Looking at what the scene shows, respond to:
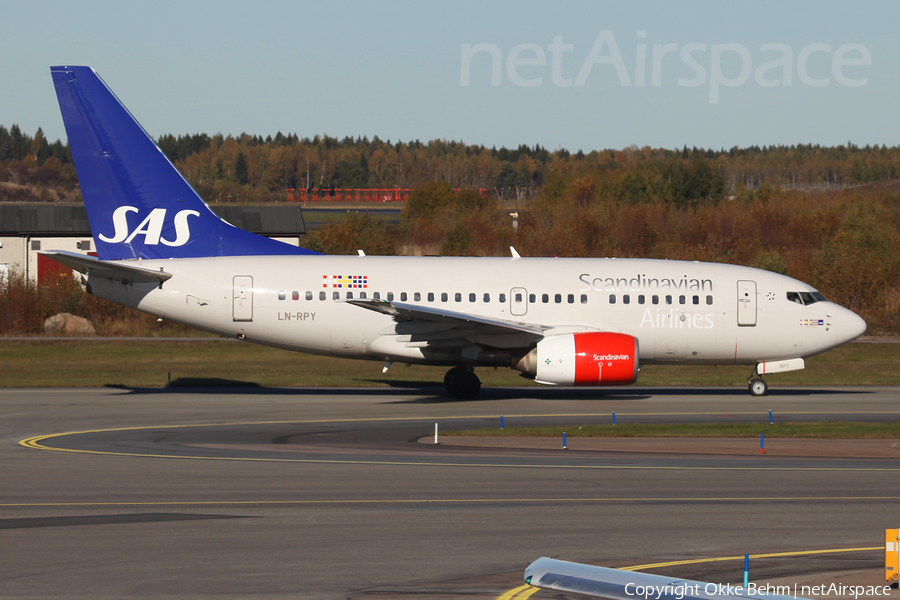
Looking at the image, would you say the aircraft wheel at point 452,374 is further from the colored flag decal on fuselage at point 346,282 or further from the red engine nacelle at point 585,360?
the colored flag decal on fuselage at point 346,282

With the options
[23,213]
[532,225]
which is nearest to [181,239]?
[23,213]

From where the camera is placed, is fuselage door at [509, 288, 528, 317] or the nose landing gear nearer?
fuselage door at [509, 288, 528, 317]

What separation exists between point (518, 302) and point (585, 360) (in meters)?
3.32

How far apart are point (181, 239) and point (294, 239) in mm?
41014

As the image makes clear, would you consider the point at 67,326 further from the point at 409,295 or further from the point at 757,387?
the point at 757,387

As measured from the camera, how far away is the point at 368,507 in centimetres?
1477

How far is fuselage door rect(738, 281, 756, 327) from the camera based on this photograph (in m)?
30.2

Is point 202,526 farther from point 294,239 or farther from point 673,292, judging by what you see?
point 294,239

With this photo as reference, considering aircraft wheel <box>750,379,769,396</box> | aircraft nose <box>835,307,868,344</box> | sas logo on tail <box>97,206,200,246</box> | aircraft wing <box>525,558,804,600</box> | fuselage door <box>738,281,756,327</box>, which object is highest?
sas logo on tail <box>97,206,200,246</box>

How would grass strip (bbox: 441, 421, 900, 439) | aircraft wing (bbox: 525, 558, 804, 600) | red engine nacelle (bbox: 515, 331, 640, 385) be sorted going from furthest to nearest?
red engine nacelle (bbox: 515, 331, 640, 385) < grass strip (bbox: 441, 421, 900, 439) < aircraft wing (bbox: 525, 558, 804, 600)

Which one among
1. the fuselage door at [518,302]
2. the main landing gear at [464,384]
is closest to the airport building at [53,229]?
the main landing gear at [464,384]

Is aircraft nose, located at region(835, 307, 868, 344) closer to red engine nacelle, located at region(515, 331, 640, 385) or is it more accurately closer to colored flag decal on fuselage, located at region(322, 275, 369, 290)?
red engine nacelle, located at region(515, 331, 640, 385)

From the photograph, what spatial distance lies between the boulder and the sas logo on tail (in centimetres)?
2231

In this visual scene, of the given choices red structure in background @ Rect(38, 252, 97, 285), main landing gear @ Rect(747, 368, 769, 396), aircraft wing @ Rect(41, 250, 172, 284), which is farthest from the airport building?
main landing gear @ Rect(747, 368, 769, 396)
